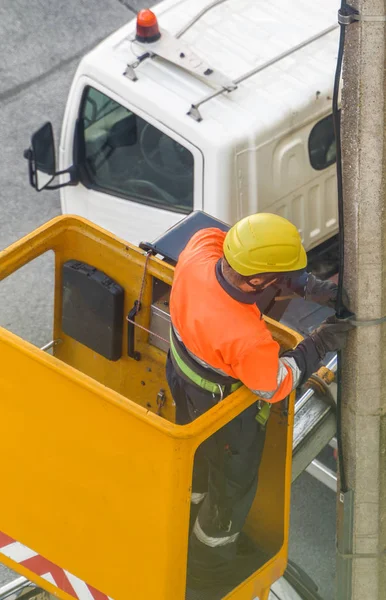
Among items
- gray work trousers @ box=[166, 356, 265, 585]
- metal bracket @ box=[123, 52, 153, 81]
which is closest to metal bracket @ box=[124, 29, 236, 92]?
metal bracket @ box=[123, 52, 153, 81]

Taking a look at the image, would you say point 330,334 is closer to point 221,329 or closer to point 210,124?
point 221,329

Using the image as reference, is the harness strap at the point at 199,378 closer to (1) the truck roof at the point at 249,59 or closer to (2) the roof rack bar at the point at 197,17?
(1) the truck roof at the point at 249,59

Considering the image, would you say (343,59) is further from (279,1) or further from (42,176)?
(42,176)

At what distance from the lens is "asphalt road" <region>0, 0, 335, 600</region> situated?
20.3ft

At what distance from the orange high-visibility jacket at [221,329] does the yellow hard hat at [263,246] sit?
0.16m

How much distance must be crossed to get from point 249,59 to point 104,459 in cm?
276

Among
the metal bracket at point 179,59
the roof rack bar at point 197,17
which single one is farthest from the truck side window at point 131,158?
the roof rack bar at point 197,17

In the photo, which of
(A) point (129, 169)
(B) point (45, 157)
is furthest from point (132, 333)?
(B) point (45, 157)

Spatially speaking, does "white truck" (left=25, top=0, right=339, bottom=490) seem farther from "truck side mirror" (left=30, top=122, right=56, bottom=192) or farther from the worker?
the worker

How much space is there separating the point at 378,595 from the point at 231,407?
1.39 metres

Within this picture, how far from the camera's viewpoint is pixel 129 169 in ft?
18.9

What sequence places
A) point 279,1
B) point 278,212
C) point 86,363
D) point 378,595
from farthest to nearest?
point 279,1, point 278,212, point 86,363, point 378,595

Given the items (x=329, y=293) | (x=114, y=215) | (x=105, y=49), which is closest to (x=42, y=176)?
(x=114, y=215)

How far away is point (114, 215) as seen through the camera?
5.87m
